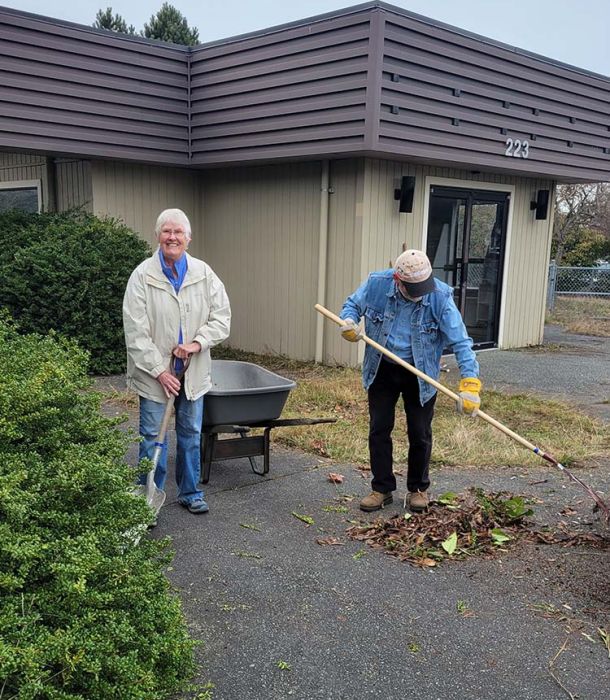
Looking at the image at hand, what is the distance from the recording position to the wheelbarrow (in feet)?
15.3

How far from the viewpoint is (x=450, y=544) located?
13.1 feet

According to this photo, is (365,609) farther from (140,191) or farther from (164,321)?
(140,191)

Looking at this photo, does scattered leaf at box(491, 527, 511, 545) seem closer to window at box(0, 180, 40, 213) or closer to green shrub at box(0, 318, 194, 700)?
green shrub at box(0, 318, 194, 700)

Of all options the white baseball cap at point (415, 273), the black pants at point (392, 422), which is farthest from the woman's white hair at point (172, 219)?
the black pants at point (392, 422)

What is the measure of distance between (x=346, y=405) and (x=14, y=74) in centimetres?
526

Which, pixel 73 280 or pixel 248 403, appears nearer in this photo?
pixel 248 403

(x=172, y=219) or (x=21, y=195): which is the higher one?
(x=21, y=195)

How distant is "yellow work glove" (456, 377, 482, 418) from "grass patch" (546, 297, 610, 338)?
1068 centimetres

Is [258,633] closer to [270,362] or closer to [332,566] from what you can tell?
[332,566]

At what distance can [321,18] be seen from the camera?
8258mm

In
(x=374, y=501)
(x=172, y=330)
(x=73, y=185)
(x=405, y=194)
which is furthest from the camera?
(x=73, y=185)

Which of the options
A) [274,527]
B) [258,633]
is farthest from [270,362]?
[258,633]

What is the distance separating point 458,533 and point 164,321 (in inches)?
83.3

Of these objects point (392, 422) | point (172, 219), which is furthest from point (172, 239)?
point (392, 422)
